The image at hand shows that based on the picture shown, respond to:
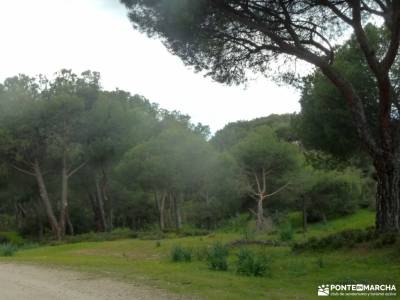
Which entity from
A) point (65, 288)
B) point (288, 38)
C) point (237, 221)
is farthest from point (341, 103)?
point (237, 221)

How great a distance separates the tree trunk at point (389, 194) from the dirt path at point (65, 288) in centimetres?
650

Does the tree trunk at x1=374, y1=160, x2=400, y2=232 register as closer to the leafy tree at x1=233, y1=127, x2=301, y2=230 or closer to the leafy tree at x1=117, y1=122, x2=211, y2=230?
the leafy tree at x1=233, y1=127, x2=301, y2=230

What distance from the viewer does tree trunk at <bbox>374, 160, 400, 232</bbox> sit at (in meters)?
12.6

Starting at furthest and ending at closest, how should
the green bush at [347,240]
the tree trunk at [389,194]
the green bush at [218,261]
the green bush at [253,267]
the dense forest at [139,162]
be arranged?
1. the dense forest at [139,162]
2. the tree trunk at [389,194]
3. the green bush at [347,240]
4. the green bush at [218,261]
5. the green bush at [253,267]

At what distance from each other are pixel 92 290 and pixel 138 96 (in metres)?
42.0

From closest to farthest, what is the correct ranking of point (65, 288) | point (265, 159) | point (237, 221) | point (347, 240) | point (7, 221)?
point (65, 288)
point (347, 240)
point (265, 159)
point (237, 221)
point (7, 221)

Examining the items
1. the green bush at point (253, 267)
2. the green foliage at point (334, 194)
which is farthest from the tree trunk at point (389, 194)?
the green foliage at point (334, 194)

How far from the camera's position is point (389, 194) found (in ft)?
41.5

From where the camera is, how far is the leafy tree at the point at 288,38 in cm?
1262

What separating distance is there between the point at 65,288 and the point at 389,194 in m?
7.79

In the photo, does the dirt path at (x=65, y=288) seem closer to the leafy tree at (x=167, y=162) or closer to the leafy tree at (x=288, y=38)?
the leafy tree at (x=288, y=38)

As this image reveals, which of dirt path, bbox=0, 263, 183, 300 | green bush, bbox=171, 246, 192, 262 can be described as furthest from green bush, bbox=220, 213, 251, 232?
dirt path, bbox=0, 263, 183, 300

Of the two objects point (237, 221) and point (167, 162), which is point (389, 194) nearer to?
point (167, 162)

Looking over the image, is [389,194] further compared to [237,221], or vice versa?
[237,221]
